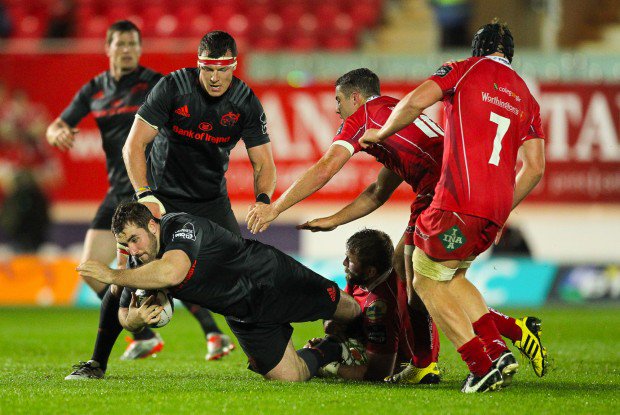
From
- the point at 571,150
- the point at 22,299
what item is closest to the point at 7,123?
the point at 22,299

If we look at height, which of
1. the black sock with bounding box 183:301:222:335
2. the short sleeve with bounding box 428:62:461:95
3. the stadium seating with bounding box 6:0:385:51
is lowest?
the black sock with bounding box 183:301:222:335

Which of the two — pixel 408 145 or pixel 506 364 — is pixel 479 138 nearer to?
pixel 408 145

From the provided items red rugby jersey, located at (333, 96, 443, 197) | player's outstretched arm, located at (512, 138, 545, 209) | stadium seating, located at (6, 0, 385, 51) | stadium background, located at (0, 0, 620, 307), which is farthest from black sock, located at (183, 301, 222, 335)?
stadium seating, located at (6, 0, 385, 51)

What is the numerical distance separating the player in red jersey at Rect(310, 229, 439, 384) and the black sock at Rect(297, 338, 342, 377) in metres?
0.06

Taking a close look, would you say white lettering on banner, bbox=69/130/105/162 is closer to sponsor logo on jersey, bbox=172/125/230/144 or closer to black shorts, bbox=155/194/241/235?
black shorts, bbox=155/194/241/235

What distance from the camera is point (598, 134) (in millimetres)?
15141

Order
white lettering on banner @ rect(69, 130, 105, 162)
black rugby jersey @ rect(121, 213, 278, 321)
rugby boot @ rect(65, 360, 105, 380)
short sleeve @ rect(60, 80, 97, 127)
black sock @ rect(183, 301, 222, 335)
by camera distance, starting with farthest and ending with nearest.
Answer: white lettering on banner @ rect(69, 130, 105, 162)
short sleeve @ rect(60, 80, 97, 127)
black sock @ rect(183, 301, 222, 335)
rugby boot @ rect(65, 360, 105, 380)
black rugby jersey @ rect(121, 213, 278, 321)

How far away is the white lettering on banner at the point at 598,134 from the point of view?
15.1 meters

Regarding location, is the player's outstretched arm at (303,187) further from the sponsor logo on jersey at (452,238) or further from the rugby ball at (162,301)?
the sponsor logo on jersey at (452,238)

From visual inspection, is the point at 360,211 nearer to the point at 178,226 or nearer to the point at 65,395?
the point at 178,226

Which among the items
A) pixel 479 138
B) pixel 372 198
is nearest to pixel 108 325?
pixel 372 198

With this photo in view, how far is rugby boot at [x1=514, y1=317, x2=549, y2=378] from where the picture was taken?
6.59 meters

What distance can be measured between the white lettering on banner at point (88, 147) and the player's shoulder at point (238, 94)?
8.21 metres

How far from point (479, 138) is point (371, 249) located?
4.45ft
